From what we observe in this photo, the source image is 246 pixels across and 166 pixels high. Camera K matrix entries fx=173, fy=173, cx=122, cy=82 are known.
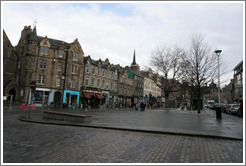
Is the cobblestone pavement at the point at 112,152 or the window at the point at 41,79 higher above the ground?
the window at the point at 41,79

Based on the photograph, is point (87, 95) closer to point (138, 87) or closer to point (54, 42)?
point (54, 42)

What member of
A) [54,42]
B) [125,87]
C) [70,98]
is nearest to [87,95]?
[70,98]

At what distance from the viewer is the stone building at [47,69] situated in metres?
35.7

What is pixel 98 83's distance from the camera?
157ft

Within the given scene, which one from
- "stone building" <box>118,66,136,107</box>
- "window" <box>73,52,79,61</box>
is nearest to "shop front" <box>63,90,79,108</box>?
"window" <box>73,52,79,61</box>

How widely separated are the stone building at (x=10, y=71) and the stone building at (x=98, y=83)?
14536 millimetres

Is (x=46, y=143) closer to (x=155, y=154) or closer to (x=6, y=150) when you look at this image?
(x=6, y=150)

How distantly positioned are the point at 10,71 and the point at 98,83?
20630 mm

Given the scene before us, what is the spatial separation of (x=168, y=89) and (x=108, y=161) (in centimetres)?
3221

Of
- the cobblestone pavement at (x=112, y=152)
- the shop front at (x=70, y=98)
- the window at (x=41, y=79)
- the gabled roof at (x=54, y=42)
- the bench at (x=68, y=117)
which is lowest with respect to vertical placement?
the cobblestone pavement at (x=112, y=152)

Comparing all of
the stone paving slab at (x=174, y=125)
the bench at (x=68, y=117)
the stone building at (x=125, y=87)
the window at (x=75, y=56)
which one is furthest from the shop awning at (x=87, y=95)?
the bench at (x=68, y=117)

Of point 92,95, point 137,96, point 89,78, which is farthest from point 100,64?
point 137,96

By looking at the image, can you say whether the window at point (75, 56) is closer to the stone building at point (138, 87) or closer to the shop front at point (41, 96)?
the shop front at point (41, 96)

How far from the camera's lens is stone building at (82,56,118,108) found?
145 feet
